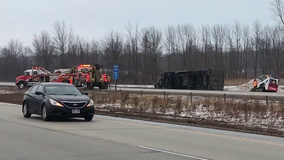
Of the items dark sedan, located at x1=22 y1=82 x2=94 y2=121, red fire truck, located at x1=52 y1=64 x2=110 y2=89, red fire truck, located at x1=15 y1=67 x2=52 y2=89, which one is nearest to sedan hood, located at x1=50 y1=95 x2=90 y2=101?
dark sedan, located at x1=22 y1=82 x2=94 y2=121

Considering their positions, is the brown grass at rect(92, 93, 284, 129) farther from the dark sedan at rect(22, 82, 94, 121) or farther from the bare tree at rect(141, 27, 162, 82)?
the bare tree at rect(141, 27, 162, 82)

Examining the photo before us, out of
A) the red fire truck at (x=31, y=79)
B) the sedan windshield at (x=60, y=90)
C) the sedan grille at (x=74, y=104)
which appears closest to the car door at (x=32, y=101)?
the sedan windshield at (x=60, y=90)

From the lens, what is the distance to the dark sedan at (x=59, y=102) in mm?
15680

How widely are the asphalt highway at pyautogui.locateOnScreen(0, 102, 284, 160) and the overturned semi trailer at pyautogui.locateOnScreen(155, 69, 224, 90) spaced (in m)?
37.9

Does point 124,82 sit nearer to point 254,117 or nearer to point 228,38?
point 228,38

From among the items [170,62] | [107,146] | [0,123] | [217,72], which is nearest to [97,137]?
[107,146]

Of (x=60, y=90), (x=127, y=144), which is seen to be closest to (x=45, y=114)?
(x=60, y=90)

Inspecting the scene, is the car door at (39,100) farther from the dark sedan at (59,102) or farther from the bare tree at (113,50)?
the bare tree at (113,50)

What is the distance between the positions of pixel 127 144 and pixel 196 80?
→ 143 ft

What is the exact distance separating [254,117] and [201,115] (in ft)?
9.80

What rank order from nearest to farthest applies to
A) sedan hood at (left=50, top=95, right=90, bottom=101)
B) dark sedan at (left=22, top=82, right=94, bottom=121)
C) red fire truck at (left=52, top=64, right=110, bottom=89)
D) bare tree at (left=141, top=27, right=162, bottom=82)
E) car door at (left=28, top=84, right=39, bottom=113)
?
dark sedan at (left=22, top=82, right=94, bottom=121), sedan hood at (left=50, top=95, right=90, bottom=101), car door at (left=28, top=84, right=39, bottom=113), red fire truck at (left=52, top=64, right=110, bottom=89), bare tree at (left=141, top=27, right=162, bottom=82)

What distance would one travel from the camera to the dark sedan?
15680mm

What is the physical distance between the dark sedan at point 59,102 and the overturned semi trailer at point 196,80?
118 feet

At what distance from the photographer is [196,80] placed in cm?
5328
